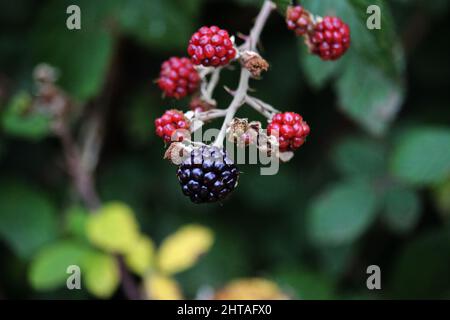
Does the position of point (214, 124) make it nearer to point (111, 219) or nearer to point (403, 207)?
point (111, 219)

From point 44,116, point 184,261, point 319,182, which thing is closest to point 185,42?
point 44,116

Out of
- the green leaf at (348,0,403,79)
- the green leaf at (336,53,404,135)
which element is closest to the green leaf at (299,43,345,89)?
the green leaf at (336,53,404,135)

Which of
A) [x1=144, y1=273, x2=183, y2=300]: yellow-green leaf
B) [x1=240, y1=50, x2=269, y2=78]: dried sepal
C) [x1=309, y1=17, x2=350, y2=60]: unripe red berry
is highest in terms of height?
[x1=309, y1=17, x2=350, y2=60]: unripe red berry

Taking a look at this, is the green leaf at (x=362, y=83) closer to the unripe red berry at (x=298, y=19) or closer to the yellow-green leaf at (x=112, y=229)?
the unripe red berry at (x=298, y=19)

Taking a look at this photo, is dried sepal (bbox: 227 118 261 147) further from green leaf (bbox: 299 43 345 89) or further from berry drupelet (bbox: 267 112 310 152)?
green leaf (bbox: 299 43 345 89)

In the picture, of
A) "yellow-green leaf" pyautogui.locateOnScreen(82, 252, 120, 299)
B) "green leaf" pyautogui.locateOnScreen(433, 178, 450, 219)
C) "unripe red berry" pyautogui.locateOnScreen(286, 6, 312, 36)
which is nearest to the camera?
"unripe red berry" pyautogui.locateOnScreen(286, 6, 312, 36)

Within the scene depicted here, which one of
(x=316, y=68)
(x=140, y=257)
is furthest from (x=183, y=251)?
(x=316, y=68)

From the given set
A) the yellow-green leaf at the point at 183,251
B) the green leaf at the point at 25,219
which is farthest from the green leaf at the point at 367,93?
the green leaf at the point at 25,219
